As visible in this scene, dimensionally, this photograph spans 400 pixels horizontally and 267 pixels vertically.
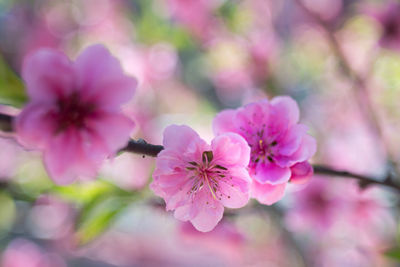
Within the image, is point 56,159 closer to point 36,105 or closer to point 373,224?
point 36,105

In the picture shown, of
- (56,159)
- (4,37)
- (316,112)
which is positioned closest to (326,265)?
(316,112)

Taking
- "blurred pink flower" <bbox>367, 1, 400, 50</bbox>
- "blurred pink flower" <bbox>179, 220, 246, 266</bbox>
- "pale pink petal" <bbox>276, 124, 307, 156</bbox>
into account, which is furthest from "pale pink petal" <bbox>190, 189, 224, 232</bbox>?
"blurred pink flower" <bbox>367, 1, 400, 50</bbox>

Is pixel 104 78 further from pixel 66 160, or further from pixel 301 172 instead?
pixel 301 172

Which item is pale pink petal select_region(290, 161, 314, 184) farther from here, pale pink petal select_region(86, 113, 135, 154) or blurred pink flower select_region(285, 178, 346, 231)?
blurred pink flower select_region(285, 178, 346, 231)

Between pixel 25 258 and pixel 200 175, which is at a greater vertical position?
pixel 25 258

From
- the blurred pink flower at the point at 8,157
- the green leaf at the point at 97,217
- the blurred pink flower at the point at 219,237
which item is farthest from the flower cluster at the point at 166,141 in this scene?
the blurred pink flower at the point at 8,157

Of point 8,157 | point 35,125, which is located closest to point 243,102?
point 8,157

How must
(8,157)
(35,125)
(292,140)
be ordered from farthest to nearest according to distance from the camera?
(8,157)
(292,140)
(35,125)
